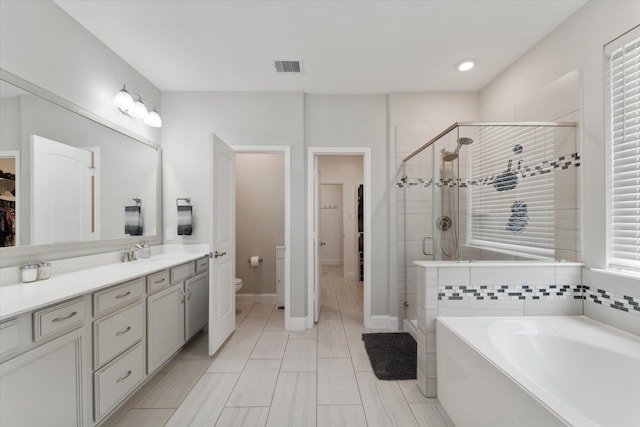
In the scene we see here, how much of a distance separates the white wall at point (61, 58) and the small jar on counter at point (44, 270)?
1161 mm

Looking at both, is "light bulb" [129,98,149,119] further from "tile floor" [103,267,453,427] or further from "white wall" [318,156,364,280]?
"white wall" [318,156,364,280]

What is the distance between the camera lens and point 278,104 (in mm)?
3047

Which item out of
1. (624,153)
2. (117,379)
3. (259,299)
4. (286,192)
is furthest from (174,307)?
(624,153)

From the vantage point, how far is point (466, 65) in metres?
2.53

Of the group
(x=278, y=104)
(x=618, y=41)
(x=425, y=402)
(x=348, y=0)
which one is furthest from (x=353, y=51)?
(x=425, y=402)

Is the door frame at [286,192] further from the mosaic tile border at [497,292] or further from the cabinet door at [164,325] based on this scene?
the mosaic tile border at [497,292]

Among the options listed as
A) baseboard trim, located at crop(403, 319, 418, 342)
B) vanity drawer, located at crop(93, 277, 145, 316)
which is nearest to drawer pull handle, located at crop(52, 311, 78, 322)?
vanity drawer, located at crop(93, 277, 145, 316)

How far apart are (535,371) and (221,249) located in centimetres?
254

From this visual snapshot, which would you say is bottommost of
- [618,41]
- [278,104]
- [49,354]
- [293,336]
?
[293,336]

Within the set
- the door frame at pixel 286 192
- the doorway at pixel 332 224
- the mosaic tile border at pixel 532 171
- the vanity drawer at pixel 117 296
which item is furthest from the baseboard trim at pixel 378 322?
Result: the doorway at pixel 332 224

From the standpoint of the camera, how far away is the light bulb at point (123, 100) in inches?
90.2

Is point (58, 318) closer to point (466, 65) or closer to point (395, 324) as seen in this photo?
point (395, 324)

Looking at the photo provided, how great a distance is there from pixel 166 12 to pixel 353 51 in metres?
1.46

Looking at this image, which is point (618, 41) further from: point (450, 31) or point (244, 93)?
point (244, 93)
